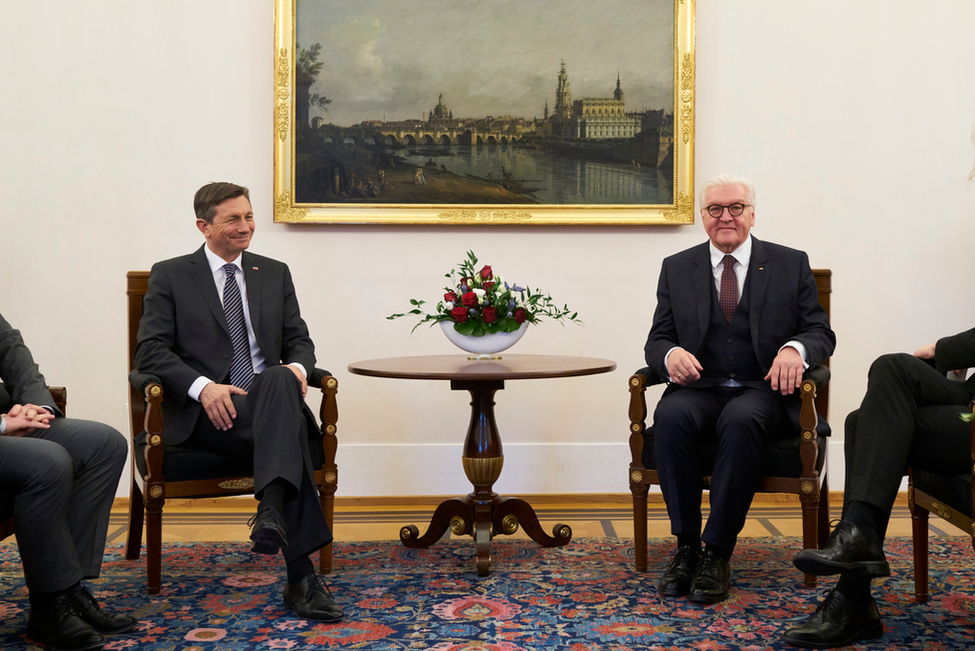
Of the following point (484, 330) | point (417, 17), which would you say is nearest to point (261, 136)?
point (417, 17)

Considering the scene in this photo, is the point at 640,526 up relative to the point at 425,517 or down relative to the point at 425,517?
up

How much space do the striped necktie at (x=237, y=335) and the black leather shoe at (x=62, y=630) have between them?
102 cm

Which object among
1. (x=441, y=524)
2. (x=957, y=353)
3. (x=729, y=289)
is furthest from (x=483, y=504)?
(x=957, y=353)

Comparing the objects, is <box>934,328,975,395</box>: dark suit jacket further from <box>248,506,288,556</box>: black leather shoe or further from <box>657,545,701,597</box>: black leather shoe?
<box>248,506,288,556</box>: black leather shoe

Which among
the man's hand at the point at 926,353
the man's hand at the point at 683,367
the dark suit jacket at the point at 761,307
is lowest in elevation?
the man's hand at the point at 683,367

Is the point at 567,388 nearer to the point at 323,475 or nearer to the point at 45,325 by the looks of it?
the point at 323,475

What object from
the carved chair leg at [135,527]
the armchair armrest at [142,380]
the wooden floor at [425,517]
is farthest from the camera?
the wooden floor at [425,517]

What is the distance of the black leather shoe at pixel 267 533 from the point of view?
243cm

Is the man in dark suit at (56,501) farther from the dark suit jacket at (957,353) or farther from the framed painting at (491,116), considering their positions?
the dark suit jacket at (957,353)

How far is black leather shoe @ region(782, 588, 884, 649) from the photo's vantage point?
2297mm

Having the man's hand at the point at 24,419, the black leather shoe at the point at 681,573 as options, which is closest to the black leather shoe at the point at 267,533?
the man's hand at the point at 24,419

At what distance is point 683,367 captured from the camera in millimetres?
3012

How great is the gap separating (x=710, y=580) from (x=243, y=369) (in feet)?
5.99

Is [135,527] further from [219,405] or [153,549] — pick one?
[219,405]
